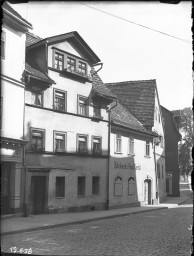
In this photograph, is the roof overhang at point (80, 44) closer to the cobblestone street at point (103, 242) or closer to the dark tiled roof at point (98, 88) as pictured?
the dark tiled roof at point (98, 88)

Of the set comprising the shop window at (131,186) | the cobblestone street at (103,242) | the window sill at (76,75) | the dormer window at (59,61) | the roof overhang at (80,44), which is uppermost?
the dormer window at (59,61)

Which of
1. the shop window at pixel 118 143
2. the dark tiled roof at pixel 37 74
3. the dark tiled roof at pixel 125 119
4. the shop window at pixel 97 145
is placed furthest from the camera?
the dark tiled roof at pixel 125 119

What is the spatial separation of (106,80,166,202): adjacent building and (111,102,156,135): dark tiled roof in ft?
1.38

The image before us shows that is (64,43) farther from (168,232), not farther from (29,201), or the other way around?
(168,232)

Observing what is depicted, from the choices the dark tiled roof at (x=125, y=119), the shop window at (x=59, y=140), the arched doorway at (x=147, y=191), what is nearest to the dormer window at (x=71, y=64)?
the shop window at (x=59, y=140)

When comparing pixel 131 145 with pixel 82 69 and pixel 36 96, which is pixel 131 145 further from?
pixel 36 96

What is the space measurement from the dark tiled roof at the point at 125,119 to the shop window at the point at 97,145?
7.18 feet

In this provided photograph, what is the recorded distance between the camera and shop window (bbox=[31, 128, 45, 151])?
15086 mm

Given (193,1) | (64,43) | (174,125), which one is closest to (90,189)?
(64,43)

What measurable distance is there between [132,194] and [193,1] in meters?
21.3

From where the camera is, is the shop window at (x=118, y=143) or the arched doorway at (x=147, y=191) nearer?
the shop window at (x=118, y=143)

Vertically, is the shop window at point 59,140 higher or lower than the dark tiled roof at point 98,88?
lower

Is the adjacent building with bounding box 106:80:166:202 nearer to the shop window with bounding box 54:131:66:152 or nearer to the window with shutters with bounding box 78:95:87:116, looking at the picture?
the window with shutters with bounding box 78:95:87:116

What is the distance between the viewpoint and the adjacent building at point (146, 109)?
2267cm
